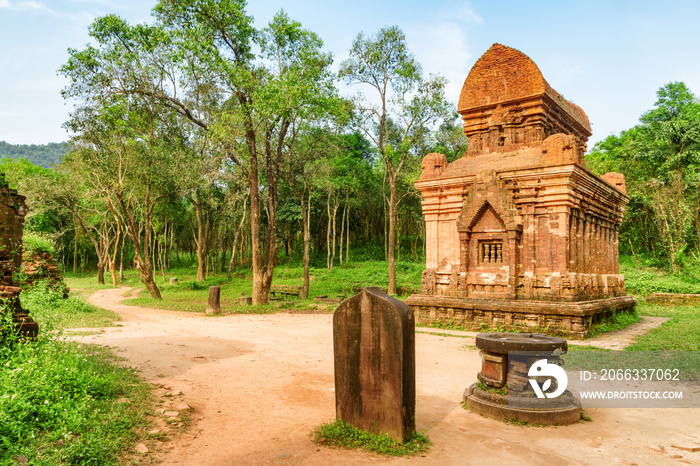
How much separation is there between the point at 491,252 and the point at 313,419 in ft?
27.9

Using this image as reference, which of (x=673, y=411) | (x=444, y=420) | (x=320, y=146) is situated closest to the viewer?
(x=444, y=420)

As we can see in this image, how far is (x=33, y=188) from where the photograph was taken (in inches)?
1077

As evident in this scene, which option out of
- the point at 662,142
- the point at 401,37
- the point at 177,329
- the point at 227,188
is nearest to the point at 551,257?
the point at 177,329

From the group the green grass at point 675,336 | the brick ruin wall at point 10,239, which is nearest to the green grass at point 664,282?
the green grass at point 675,336

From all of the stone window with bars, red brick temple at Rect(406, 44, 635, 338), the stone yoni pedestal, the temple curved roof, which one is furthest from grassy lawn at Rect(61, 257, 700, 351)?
the stone yoni pedestal

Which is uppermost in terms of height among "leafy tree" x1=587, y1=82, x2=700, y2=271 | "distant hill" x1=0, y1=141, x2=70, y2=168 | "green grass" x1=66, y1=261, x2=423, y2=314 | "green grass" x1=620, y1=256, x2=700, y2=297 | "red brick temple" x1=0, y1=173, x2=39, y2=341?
"distant hill" x1=0, y1=141, x2=70, y2=168

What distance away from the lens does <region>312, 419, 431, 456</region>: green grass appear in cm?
407

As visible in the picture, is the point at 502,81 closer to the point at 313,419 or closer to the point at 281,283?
the point at 313,419

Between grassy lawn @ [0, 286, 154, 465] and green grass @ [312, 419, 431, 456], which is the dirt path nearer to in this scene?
green grass @ [312, 419, 431, 456]

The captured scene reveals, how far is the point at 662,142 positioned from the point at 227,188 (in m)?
29.0

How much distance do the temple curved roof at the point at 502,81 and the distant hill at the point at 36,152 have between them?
16067 centimetres

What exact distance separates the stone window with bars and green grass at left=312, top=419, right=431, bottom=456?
8.38m

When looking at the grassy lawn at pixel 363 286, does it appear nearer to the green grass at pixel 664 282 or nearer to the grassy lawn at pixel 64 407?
the green grass at pixel 664 282

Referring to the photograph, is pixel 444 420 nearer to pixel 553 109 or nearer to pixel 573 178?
pixel 573 178
